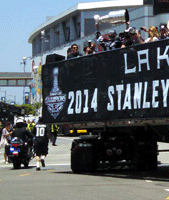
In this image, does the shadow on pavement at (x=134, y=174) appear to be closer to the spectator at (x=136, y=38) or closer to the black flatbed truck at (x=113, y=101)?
the black flatbed truck at (x=113, y=101)

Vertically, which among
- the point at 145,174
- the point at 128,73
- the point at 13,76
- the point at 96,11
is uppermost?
the point at 96,11

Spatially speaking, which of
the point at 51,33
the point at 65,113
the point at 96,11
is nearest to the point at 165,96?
the point at 65,113

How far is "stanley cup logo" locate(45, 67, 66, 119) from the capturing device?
19516mm

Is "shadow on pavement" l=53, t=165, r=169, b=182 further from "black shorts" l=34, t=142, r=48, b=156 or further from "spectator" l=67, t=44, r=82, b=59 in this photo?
"spectator" l=67, t=44, r=82, b=59

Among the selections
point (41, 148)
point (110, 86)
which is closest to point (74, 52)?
point (110, 86)

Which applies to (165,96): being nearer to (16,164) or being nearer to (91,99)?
(91,99)

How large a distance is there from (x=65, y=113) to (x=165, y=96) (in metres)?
4.51

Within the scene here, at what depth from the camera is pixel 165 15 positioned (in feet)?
228

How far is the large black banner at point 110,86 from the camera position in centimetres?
1595

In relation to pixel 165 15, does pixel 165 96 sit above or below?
below

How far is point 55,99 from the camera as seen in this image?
1969 centimetres

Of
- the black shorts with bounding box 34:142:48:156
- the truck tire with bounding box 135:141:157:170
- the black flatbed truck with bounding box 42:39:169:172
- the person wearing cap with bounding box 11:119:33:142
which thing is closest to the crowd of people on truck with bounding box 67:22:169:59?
the black flatbed truck with bounding box 42:39:169:172

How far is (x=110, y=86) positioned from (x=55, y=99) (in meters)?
2.74

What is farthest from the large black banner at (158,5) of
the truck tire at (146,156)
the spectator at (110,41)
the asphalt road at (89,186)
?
the spectator at (110,41)
